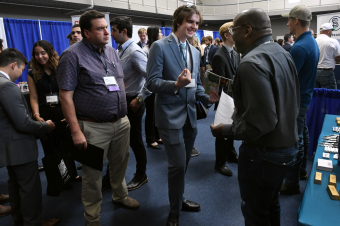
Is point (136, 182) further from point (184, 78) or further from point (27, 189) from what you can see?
point (184, 78)

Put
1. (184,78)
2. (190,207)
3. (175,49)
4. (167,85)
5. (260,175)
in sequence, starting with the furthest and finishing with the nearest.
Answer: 1. (190,207)
2. (175,49)
3. (167,85)
4. (184,78)
5. (260,175)

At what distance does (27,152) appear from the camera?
5.49 feet

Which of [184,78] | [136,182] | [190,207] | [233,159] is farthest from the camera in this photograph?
[233,159]

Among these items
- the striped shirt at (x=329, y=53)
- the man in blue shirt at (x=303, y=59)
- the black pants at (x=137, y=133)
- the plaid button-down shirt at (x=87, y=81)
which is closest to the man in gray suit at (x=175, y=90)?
the plaid button-down shirt at (x=87, y=81)

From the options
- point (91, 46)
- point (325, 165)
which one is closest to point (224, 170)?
point (325, 165)

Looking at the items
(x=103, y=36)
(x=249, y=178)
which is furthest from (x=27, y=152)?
(x=249, y=178)

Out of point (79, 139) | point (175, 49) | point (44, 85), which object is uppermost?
point (175, 49)

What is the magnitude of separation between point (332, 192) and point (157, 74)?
4.19 ft

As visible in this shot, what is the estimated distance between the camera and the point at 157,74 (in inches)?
63.0

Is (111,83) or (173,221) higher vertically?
(111,83)

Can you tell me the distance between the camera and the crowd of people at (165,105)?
1085 mm

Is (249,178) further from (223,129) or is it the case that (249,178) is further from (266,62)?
(266,62)

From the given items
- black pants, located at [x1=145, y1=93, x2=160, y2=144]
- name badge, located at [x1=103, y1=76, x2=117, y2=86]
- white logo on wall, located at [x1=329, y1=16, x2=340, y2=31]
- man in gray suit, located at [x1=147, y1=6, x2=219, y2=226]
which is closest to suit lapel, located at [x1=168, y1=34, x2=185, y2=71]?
man in gray suit, located at [x1=147, y1=6, x2=219, y2=226]

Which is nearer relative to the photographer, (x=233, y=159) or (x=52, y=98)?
(x=52, y=98)
